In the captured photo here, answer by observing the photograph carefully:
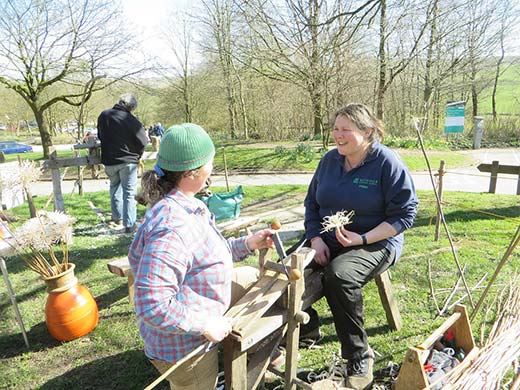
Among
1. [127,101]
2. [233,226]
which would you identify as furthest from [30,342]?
[127,101]

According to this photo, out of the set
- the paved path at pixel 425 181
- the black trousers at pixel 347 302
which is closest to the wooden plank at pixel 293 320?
the black trousers at pixel 347 302

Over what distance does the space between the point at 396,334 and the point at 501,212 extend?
401 cm

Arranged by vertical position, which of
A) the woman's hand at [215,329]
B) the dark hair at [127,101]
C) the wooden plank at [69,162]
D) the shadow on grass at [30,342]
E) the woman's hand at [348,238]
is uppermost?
the dark hair at [127,101]

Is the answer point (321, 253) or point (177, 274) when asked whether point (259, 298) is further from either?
point (321, 253)

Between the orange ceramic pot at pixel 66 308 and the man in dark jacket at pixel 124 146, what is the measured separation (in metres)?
2.45

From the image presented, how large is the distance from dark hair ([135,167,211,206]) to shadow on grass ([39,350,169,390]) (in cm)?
150

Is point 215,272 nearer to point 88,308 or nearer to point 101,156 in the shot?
point 88,308

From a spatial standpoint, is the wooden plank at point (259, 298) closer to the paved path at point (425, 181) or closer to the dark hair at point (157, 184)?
the dark hair at point (157, 184)

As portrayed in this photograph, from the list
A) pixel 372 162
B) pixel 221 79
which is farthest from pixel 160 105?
pixel 372 162

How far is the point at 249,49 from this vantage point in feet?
36.2

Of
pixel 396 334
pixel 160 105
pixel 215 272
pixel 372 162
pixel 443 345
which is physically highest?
pixel 160 105

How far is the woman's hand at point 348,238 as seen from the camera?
231 cm

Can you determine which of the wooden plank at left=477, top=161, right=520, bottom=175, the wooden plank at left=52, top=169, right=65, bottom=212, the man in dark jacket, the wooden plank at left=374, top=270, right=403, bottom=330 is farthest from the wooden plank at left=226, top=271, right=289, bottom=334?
the wooden plank at left=477, top=161, right=520, bottom=175

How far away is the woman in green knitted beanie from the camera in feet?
4.31
